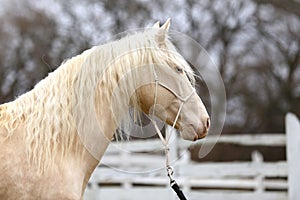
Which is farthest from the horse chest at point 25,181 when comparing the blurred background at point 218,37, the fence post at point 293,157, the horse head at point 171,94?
the blurred background at point 218,37

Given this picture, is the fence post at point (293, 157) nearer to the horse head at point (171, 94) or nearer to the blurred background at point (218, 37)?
the horse head at point (171, 94)

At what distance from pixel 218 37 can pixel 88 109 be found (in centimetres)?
1491

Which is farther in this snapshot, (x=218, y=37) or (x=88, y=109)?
(x=218, y=37)

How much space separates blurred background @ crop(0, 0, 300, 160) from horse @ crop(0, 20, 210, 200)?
11931 millimetres

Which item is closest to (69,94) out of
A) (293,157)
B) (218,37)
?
(293,157)

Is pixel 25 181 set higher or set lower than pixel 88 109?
lower

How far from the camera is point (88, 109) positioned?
125 inches

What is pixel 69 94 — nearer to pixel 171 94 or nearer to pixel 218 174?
pixel 171 94

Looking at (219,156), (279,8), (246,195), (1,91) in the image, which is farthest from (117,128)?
(279,8)

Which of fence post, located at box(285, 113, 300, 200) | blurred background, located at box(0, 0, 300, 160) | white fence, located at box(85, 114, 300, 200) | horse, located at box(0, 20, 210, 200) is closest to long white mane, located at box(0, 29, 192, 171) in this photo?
horse, located at box(0, 20, 210, 200)

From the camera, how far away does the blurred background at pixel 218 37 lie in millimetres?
15859

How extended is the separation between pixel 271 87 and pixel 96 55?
14937 mm

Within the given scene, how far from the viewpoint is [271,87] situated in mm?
17594

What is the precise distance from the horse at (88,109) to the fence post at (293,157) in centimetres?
412
